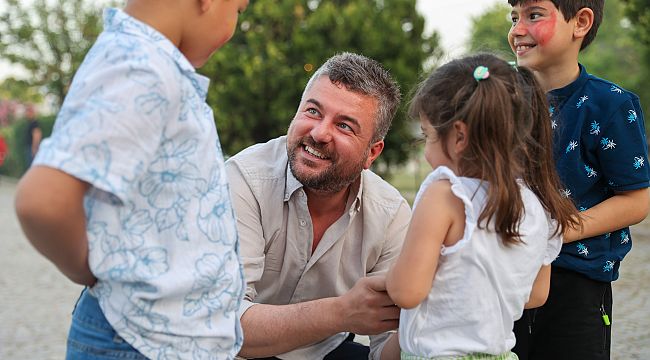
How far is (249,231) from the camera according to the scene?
2.83 metres

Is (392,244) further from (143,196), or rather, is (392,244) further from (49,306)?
(49,306)

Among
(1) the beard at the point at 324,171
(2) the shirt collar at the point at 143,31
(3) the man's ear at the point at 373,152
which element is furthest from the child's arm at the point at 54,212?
(3) the man's ear at the point at 373,152

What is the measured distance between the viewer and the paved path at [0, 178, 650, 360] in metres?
5.61

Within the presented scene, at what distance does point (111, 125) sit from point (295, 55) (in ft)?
39.3

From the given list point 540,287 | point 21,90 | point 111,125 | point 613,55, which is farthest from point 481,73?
point 613,55

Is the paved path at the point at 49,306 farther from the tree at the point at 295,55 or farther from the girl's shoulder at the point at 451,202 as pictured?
the tree at the point at 295,55

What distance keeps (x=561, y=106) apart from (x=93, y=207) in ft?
5.39

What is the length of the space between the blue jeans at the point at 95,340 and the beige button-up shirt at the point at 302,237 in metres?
1.12

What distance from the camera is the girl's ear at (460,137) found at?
196 centimetres

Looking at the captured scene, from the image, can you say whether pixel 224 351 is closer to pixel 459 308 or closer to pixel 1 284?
pixel 459 308

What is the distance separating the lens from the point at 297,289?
2.93 m

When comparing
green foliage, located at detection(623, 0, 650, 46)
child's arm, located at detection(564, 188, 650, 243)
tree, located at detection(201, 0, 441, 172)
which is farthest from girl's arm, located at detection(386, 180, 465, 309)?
tree, located at detection(201, 0, 441, 172)

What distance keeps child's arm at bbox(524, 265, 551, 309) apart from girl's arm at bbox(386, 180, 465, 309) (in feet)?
1.34

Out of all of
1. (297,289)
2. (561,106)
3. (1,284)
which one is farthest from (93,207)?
(1,284)
